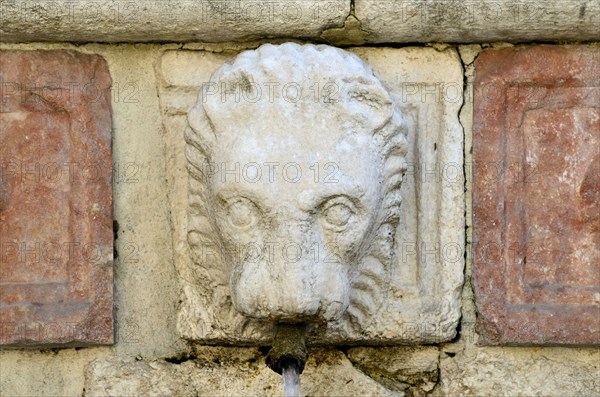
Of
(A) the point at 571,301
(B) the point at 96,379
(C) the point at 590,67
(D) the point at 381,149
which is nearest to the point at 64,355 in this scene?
(B) the point at 96,379

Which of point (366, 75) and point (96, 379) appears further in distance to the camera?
point (96, 379)

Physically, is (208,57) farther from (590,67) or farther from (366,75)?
(590,67)

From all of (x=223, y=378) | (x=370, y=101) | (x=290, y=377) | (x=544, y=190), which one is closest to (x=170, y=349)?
(x=223, y=378)

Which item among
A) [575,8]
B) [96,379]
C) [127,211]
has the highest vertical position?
[575,8]

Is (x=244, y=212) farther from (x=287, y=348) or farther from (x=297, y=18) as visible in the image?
(x=297, y=18)

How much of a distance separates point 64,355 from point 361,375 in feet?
1.64

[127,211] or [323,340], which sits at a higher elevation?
[127,211]

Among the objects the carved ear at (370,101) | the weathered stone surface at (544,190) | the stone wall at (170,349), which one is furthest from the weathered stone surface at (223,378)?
the carved ear at (370,101)

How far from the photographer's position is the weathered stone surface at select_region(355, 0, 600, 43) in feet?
7.07

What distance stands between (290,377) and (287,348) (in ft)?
0.15

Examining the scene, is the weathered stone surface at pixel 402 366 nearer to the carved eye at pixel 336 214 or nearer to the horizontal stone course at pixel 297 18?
the carved eye at pixel 336 214

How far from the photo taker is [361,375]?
2275 millimetres

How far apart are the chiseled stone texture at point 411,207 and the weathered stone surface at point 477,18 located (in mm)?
79

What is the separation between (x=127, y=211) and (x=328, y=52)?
44cm
